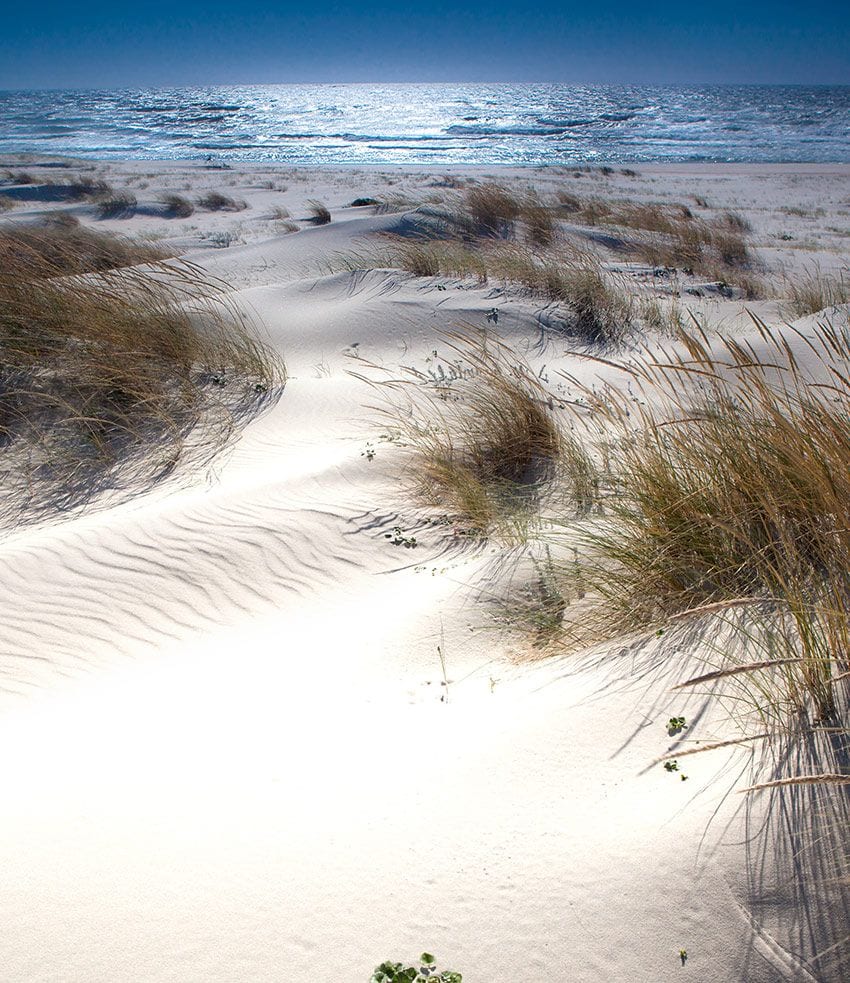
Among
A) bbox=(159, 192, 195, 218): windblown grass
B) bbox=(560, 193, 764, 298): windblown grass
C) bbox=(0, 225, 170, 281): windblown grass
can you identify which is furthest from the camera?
bbox=(159, 192, 195, 218): windblown grass

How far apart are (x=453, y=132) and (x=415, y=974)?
49.0 metres

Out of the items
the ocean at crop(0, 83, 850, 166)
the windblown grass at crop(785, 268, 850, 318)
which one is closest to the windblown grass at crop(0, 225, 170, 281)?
the windblown grass at crop(785, 268, 850, 318)

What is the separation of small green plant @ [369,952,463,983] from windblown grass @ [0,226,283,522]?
3.79 meters

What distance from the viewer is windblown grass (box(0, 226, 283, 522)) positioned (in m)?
4.87

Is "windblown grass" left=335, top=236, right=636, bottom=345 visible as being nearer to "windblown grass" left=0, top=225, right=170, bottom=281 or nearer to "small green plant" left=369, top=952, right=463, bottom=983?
"windblown grass" left=0, top=225, right=170, bottom=281

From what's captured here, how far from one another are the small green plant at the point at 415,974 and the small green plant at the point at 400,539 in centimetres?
249

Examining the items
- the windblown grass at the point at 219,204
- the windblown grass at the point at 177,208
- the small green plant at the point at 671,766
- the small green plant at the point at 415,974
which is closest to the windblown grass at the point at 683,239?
the windblown grass at the point at 219,204

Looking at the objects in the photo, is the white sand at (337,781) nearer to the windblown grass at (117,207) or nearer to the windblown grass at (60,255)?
the windblown grass at (60,255)

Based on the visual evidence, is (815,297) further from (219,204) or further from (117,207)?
(117,207)

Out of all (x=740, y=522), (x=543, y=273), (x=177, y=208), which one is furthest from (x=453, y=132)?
(x=740, y=522)

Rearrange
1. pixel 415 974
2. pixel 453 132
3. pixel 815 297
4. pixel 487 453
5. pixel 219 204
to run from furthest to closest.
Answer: pixel 453 132 → pixel 219 204 → pixel 815 297 → pixel 487 453 → pixel 415 974

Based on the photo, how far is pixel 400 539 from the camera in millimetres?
3996

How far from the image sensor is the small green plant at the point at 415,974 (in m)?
1.49

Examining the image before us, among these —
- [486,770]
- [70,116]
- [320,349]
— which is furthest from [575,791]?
[70,116]
